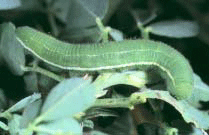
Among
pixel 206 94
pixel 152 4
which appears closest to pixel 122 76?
pixel 206 94

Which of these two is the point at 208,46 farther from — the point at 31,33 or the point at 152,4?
the point at 31,33

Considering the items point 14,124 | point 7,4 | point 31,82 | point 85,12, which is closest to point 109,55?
point 85,12

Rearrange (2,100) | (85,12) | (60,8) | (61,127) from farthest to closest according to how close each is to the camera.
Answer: (60,8) < (85,12) < (2,100) < (61,127)

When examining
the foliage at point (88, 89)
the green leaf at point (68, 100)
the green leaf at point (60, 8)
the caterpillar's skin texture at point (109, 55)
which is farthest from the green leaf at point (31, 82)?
the green leaf at point (60, 8)

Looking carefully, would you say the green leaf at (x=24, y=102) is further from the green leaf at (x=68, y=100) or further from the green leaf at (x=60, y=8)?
the green leaf at (x=60, y=8)

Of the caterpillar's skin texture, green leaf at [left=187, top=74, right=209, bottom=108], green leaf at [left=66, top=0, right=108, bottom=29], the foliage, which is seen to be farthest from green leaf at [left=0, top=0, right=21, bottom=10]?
green leaf at [left=187, top=74, right=209, bottom=108]

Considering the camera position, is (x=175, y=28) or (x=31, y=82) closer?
(x=31, y=82)

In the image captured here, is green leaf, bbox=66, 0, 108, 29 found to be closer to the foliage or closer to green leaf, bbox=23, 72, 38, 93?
the foliage

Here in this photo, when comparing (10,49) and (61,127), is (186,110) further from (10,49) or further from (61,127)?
(10,49)
